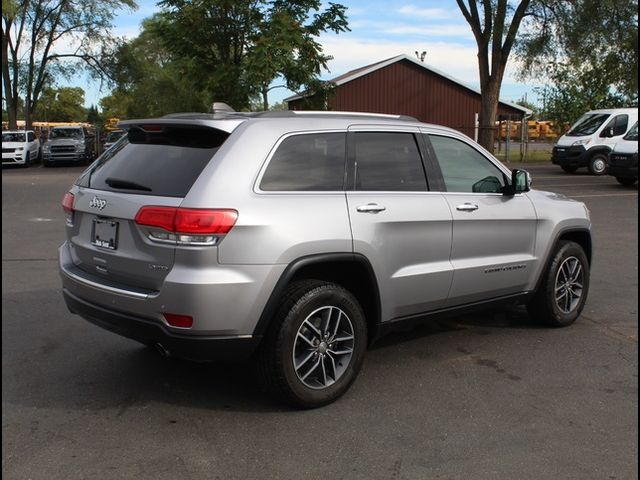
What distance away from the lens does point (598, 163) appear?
22.6m

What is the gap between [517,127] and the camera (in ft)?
168

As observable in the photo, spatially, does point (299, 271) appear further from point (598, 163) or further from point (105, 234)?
point (598, 163)

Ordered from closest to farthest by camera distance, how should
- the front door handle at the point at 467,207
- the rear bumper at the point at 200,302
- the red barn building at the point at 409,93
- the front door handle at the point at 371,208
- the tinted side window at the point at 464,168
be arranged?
1. the rear bumper at the point at 200,302
2. the front door handle at the point at 371,208
3. the front door handle at the point at 467,207
4. the tinted side window at the point at 464,168
5. the red barn building at the point at 409,93

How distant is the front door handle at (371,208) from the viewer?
4.11 meters

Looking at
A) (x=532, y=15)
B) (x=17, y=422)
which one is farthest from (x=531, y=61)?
(x=17, y=422)

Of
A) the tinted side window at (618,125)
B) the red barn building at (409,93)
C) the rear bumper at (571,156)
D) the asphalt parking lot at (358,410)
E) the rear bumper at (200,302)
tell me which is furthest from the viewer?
the red barn building at (409,93)

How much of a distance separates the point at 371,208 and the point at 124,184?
Answer: 1.49 meters

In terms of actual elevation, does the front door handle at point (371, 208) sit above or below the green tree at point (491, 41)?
below

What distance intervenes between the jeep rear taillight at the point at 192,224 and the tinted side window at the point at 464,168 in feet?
6.11

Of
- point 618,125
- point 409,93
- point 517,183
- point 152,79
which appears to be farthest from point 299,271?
point 152,79

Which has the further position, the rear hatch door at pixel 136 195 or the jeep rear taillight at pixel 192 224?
the rear hatch door at pixel 136 195

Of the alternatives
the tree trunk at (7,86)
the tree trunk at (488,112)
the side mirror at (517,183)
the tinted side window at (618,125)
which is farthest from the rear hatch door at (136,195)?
the tree trunk at (7,86)

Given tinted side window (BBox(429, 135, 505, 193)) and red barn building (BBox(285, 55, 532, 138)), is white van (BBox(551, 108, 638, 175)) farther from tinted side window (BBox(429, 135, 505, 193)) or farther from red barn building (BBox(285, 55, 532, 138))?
tinted side window (BBox(429, 135, 505, 193))

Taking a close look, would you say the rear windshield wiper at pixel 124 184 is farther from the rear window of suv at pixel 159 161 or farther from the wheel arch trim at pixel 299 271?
the wheel arch trim at pixel 299 271
